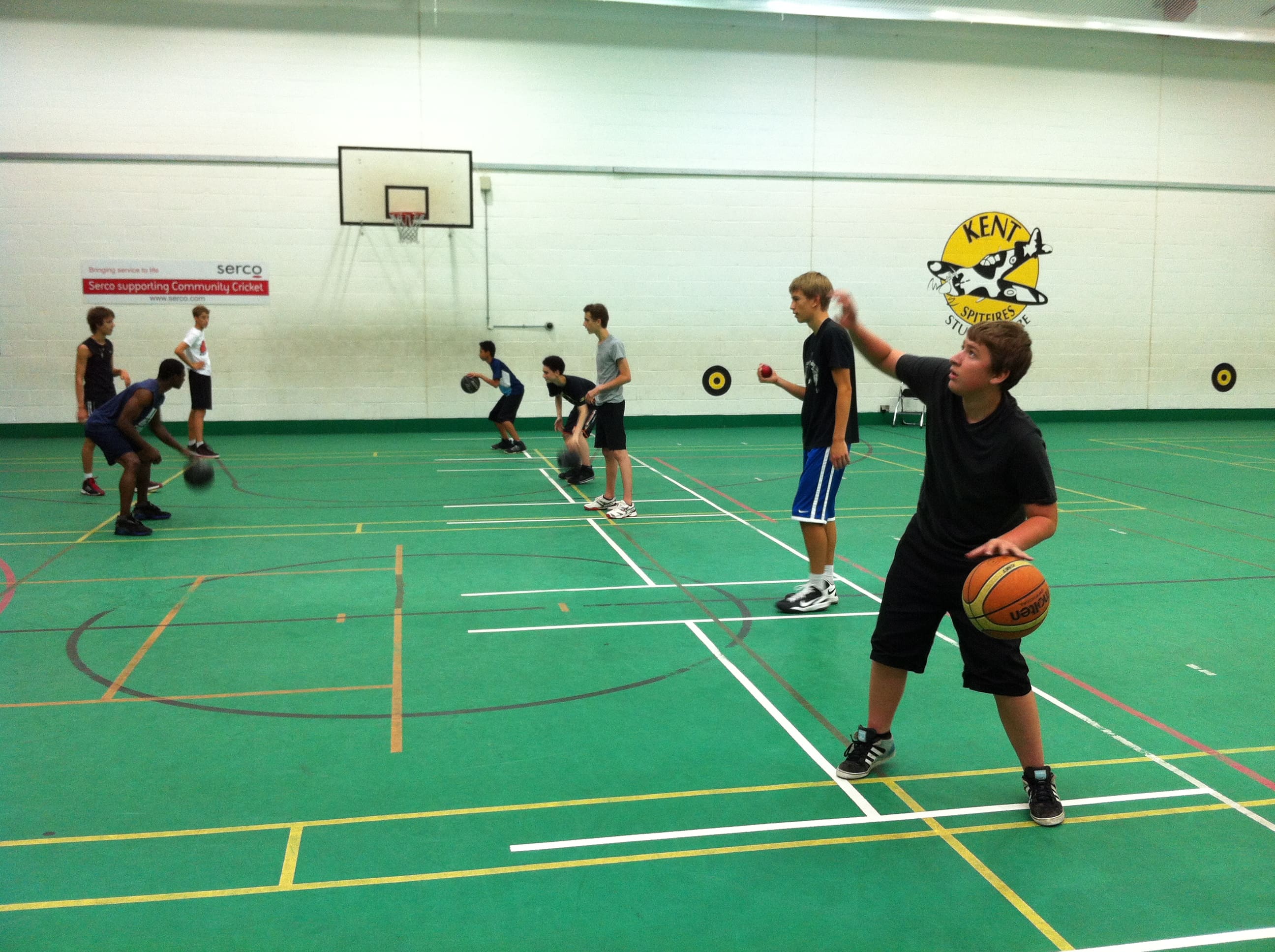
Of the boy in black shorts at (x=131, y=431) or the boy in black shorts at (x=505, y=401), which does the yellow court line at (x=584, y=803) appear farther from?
the boy in black shorts at (x=505, y=401)

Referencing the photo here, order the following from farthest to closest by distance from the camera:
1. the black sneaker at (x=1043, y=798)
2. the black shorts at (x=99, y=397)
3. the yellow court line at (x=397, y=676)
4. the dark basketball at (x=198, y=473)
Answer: the black shorts at (x=99, y=397)
the dark basketball at (x=198, y=473)
the yellow court line at (x=397, y=676)
the black sneaker at (x=1043, y=798)

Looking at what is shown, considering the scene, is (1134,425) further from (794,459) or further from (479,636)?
(479,636)

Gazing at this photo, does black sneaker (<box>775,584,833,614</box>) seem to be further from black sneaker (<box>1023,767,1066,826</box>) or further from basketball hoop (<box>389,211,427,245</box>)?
basketball hoop (<box>389,211,427,245</box>)

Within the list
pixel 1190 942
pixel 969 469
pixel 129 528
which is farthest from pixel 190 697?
pixel 1190 942

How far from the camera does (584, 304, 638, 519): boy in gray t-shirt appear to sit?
30.0 feet

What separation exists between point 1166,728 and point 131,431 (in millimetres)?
7893

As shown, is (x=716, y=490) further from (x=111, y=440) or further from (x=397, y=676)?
(x=397, y=676)

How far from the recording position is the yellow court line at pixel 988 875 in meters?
3.03

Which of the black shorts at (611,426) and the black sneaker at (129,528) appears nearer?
the black sneaker at (129,528)

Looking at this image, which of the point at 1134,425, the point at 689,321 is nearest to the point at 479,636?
the point at 689,321

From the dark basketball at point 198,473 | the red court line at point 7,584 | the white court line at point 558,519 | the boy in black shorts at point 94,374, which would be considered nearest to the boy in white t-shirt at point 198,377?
the boy in black shorts at point 94,374

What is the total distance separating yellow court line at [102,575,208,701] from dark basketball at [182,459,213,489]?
81.7 inches

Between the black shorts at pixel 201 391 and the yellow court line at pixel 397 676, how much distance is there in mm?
6614

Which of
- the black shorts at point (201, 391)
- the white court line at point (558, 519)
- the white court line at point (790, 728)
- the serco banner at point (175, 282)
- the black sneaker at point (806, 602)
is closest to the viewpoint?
the white court line at point (790, 728)
